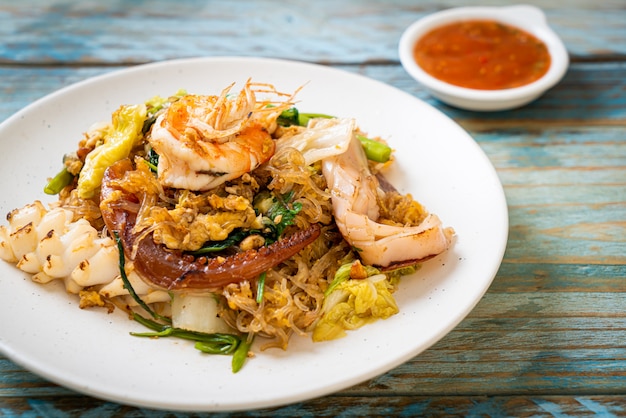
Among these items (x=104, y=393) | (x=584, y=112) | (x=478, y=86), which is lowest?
(x=584, y=112)

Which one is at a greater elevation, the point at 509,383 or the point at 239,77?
the point at 239,77

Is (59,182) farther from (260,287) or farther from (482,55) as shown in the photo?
(482,55)

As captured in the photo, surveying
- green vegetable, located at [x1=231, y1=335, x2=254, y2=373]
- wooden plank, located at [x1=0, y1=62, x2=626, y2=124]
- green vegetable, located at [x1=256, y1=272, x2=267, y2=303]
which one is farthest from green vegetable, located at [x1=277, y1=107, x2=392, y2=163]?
wooden plank, located at [x1=0, y1=62, x2=626, y2=124]

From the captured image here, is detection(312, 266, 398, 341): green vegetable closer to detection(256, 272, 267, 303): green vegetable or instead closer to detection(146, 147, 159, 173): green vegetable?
detection(256, 272, 267, 303): green vegetable

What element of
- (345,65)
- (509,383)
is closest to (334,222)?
(509,383)

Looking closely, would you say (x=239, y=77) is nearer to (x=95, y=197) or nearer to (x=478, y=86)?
(x=95, y=197)

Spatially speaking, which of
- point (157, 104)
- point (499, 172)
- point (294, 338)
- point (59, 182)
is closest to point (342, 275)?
point (294, 338)
